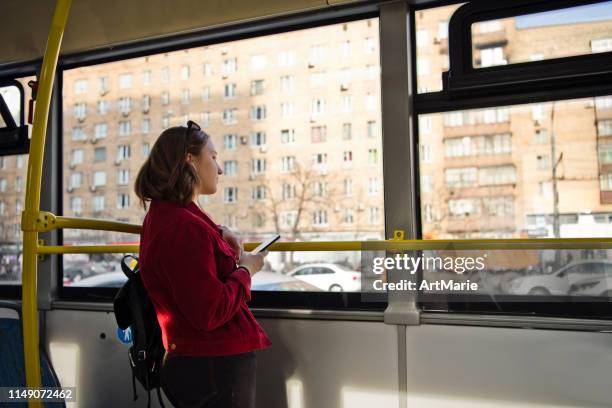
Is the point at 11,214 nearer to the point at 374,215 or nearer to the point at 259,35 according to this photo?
the point at 259,35

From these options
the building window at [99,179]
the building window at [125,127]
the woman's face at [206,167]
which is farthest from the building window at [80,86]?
the woman's face at [206,167]

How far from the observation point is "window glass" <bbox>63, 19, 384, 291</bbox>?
2279 millimetres

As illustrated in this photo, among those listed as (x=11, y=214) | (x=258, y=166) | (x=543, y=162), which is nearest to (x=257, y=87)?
(x=258, y=166)

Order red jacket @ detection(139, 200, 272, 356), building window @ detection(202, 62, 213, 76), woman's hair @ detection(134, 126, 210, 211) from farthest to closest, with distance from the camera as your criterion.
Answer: building window @ detection(202, 62, 213, 76), woman's hair @ detection(134, 126, 210, 211), red jacket @ detection(139, 200, 272, 356)

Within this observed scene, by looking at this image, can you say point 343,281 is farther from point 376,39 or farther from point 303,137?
point 376,39

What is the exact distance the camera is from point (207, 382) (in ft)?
4.93

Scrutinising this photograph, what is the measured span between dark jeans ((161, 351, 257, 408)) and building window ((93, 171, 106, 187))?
59.7 inches

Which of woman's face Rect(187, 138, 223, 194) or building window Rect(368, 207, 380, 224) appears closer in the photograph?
woman's face Rect(187, 138, 223, 194)

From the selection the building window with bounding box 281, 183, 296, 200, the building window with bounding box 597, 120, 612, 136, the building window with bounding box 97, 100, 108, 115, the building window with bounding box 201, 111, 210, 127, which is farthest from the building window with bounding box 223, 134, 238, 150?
the building window with bounding box 597, 120, 612, 136

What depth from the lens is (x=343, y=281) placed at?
228cm

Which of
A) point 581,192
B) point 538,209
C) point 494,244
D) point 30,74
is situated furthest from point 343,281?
point 30,74

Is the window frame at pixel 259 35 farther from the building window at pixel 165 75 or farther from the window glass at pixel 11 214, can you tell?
the window glass at pixel 11 214

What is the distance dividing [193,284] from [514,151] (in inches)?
54.0

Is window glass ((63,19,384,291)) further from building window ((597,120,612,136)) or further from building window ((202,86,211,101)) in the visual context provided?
building window ((597,120,612,136))
